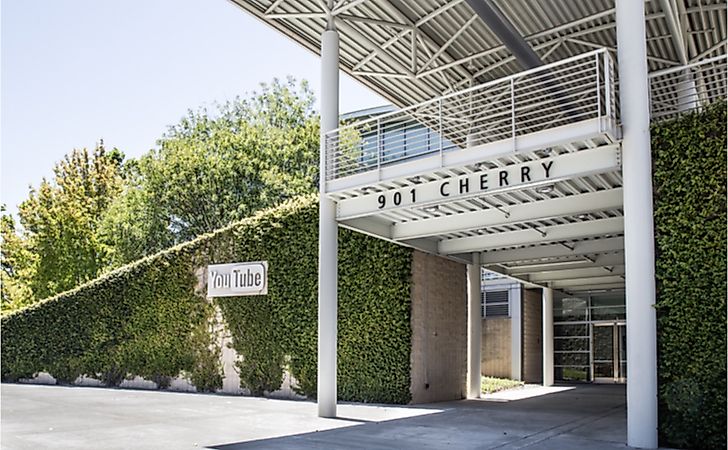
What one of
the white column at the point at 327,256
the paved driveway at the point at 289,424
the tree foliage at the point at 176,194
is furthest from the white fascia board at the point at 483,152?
the tree foliage at the point at 176,194

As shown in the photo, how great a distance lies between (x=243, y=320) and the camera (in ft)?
61.0

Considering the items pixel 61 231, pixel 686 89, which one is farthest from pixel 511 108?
pixel 61 231

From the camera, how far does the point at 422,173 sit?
11.5 m

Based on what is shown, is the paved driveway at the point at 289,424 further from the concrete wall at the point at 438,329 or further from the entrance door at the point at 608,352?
the entrance door at the point at 608,352

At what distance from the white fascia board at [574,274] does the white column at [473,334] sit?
11.8 feet

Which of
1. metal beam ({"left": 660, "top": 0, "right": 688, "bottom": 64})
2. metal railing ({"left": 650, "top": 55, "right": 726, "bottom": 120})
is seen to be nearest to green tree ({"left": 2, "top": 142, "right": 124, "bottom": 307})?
metal railing ({"left": 650, "top": 55, "right": 726, "bottom": 120})

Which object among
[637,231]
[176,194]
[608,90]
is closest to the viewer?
[637,231]

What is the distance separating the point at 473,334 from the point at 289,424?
288 inches

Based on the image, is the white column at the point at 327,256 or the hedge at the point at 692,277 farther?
the white column at the point at 327,256

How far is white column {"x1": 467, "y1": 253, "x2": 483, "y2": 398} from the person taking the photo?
17781 mm

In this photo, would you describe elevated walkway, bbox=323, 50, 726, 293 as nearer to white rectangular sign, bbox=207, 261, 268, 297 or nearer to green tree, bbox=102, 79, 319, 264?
white rectangular sign, bbox=207, 261, 268, 297

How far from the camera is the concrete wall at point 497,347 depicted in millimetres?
25969

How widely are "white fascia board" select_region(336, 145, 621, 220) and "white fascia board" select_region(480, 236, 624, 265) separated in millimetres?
5059

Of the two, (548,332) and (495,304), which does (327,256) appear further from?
(495,304)
